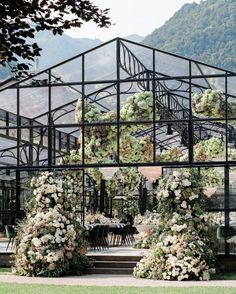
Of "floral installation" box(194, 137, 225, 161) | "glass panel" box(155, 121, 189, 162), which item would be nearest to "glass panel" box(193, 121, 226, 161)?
"floral installation" box(194, 137, 225, 161)

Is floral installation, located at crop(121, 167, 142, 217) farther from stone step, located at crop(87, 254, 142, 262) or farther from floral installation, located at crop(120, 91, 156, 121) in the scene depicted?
stone step, located at crop(87, 254, 142, 262)

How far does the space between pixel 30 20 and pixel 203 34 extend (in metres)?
53.3

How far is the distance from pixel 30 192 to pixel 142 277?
3.00 m

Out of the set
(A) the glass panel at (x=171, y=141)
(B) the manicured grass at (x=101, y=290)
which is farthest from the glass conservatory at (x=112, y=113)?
(B) the manicured grass at (x=101, y=290)

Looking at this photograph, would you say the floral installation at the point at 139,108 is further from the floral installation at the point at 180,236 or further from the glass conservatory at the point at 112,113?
the floral installation at the point at 180,236

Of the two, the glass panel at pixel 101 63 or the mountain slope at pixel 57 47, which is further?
the mountain slope at pixel 57 47

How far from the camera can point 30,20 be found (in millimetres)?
4770

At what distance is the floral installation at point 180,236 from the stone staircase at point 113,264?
735 millimetres

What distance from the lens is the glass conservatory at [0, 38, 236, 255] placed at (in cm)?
1534

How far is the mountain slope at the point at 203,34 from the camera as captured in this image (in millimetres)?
52719

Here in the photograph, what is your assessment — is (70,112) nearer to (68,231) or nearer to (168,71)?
(168,71)

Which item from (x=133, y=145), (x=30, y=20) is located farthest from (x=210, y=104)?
(x=30, y=20)

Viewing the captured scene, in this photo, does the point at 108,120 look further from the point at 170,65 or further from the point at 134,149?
the point at 170,65

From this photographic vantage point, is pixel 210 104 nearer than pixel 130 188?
Yes
